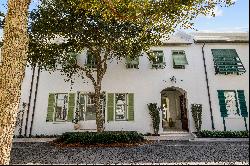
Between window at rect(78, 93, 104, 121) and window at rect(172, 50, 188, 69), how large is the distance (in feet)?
19.5

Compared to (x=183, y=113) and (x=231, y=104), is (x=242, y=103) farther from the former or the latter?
(x=183, y=113)

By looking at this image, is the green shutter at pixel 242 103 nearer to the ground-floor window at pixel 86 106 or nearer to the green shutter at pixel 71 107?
the ground-floor window at pixel 86 106

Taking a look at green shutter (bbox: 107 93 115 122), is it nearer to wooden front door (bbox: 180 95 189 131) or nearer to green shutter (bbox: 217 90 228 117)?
wooden front door (bbox: 180 95 189 131)

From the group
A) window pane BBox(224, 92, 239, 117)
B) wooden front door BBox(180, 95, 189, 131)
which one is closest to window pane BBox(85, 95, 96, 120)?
wooden front door BBox(180, 95, 189, 131)

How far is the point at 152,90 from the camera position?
1777 cm

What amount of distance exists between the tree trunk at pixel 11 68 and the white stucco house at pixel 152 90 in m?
10.8

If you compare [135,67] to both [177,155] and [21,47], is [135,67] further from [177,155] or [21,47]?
[21,47]

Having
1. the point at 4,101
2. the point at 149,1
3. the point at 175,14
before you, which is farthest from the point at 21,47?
the point at 175,14

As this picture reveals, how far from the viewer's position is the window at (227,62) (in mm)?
17672

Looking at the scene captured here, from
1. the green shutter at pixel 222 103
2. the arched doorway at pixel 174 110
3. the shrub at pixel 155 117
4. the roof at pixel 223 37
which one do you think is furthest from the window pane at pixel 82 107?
the green shutter at pixel 222 103

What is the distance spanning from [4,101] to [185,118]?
1463cm

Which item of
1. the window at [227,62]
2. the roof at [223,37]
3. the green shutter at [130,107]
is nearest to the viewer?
the green shutter at [130,107]

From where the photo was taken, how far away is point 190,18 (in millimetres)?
9609

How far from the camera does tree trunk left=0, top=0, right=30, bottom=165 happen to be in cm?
626
